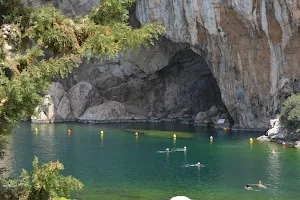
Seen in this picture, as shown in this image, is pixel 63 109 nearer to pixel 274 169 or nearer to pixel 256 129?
pixel 256 129

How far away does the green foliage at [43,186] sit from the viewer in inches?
285

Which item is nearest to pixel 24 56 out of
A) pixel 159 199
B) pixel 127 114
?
pixel 159 199

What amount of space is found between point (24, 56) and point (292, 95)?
138 feet

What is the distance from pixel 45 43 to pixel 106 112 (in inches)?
2315

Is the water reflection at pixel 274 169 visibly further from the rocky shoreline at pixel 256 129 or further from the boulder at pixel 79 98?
the boulder at pixel 79 98

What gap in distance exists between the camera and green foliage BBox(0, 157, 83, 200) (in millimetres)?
7238

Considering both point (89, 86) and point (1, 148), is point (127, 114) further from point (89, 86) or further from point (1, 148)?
point (1, 148)

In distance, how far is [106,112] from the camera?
66.3m

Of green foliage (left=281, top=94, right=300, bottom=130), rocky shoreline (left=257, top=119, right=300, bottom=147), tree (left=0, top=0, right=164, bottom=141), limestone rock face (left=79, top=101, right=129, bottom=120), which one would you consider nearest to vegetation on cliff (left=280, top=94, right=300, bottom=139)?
green foliage (left=281, top=94, right=300, bottom=130)

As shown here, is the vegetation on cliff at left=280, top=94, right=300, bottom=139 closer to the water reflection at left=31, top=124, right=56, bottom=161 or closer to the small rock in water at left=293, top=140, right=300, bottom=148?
the small rock in water at left=293, top=140, right=300, bottom=148

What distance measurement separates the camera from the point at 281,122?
46.2 m

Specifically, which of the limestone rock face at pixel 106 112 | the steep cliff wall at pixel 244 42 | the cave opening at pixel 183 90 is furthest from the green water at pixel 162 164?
the cave opening at pixel 183 90

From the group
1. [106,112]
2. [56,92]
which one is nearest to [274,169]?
[106,112]

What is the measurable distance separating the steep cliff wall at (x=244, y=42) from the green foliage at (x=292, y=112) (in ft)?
12.5
